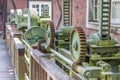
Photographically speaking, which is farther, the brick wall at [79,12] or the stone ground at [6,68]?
Result: the brick wall at [79,12]

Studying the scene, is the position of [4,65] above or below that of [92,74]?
below

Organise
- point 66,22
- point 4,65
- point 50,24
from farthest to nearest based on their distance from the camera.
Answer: point 4,65
point 66,22
point 50,24

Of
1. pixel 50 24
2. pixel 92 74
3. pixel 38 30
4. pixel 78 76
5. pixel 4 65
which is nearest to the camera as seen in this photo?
pixel 92 74

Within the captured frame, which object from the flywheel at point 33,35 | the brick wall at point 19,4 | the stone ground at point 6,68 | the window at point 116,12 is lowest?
the stone ground at point 6,68

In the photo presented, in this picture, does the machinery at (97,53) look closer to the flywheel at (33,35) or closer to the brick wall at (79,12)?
the flywheel at (33,35)

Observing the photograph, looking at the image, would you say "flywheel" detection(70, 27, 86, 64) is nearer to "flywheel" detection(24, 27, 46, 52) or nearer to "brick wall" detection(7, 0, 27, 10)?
"flywheel" detection(24, 27, 46, 52)

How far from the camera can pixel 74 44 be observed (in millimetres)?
2789

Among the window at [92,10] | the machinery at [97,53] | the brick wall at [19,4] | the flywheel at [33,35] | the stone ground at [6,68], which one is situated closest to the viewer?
the machinery at [97,53]

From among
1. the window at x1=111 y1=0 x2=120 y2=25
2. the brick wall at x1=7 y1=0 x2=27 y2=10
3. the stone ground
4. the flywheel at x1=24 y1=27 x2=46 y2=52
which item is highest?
the brick wall at x1=7 y1=0 x2=27 y2=10

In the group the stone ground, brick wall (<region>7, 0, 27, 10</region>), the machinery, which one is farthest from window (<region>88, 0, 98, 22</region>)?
brick wall (<region>7, 0, 27, 10</region>)

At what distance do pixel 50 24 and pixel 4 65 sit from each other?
4.80 meters

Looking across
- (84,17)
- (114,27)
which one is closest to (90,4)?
(84,17)

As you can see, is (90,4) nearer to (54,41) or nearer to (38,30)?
(38,30)

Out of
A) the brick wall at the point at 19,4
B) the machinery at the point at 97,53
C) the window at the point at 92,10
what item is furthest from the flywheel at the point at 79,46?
the brick wall at the point at 19,4
